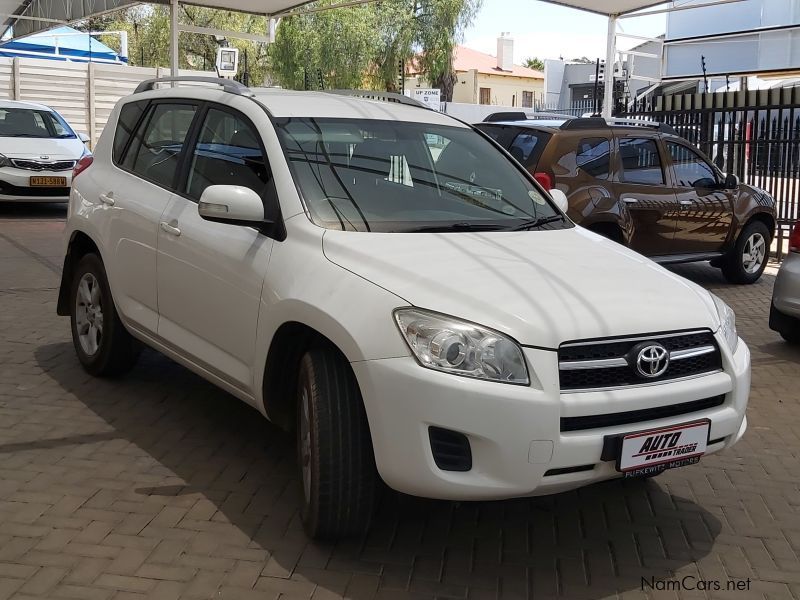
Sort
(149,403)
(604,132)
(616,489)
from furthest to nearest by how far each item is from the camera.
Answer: (604,132)
(149,403)
(616,489)

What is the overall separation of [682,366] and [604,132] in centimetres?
607

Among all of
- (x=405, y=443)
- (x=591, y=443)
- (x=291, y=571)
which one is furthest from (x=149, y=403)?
(x=591, y=443)

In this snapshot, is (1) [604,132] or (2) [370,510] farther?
(1) [604,132]

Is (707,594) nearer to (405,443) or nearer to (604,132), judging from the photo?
(405,443)

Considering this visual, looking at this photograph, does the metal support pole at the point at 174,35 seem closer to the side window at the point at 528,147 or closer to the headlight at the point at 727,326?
the side window at the point at 528,147

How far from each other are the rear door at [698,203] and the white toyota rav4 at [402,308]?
5.14m

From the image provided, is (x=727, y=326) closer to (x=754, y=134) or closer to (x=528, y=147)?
(x=528, y=147)

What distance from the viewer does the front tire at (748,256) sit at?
1061 centimetres

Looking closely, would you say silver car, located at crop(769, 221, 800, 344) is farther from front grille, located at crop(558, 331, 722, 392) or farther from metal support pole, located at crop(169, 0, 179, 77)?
metal support pole, located at crop(169, 0, 179, 77)

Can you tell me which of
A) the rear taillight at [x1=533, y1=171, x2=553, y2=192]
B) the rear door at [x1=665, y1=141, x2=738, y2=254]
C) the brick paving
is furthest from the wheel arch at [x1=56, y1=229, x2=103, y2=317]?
the rear door at [x1=665, y1=141, x2=738, y2=254]

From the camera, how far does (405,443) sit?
10.7ft

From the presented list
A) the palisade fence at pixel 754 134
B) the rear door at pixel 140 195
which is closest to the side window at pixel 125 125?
the rear door at pixel 140 195

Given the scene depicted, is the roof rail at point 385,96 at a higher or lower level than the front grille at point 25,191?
higher

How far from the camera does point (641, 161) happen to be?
9.58 metres
